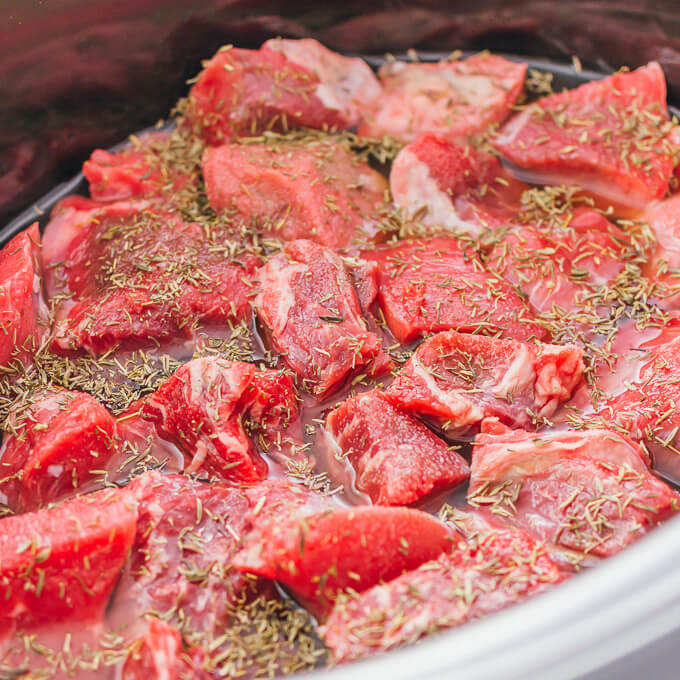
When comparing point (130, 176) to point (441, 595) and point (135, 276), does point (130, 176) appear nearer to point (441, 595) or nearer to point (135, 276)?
point (135, 276)

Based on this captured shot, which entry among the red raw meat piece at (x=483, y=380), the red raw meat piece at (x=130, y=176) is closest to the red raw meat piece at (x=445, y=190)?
the red raw meat piece at (x=483, y=380)

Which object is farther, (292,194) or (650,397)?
(292,194)

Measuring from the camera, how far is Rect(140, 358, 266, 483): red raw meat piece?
8.50 feet

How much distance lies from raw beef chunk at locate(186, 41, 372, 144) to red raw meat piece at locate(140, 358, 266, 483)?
1.56 meters

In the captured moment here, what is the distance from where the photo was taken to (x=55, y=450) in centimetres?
254

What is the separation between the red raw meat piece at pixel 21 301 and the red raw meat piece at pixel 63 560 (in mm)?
870

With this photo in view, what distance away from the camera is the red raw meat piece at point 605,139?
351 cm

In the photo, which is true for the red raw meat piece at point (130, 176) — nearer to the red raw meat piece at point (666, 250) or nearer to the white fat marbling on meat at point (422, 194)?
the white fat marbling on meat at point (422, 194)

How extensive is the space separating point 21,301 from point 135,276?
0.45 m

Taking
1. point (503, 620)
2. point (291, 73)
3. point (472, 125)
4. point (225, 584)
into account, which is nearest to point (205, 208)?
point (291, 73)

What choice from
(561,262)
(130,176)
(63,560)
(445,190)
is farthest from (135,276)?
(561,262)

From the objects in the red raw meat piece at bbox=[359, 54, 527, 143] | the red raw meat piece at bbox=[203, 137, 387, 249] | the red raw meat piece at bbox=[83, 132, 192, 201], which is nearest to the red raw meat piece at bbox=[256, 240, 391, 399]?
the red raw meat piece at bbox=[203, 137, 387, 249]

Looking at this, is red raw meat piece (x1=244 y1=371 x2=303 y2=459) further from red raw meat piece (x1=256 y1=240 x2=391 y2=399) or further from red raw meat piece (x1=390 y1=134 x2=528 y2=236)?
red raw meat piece (x1=390 y1=134 x2=528 y2=236)

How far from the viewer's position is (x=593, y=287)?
3182 millimetres
